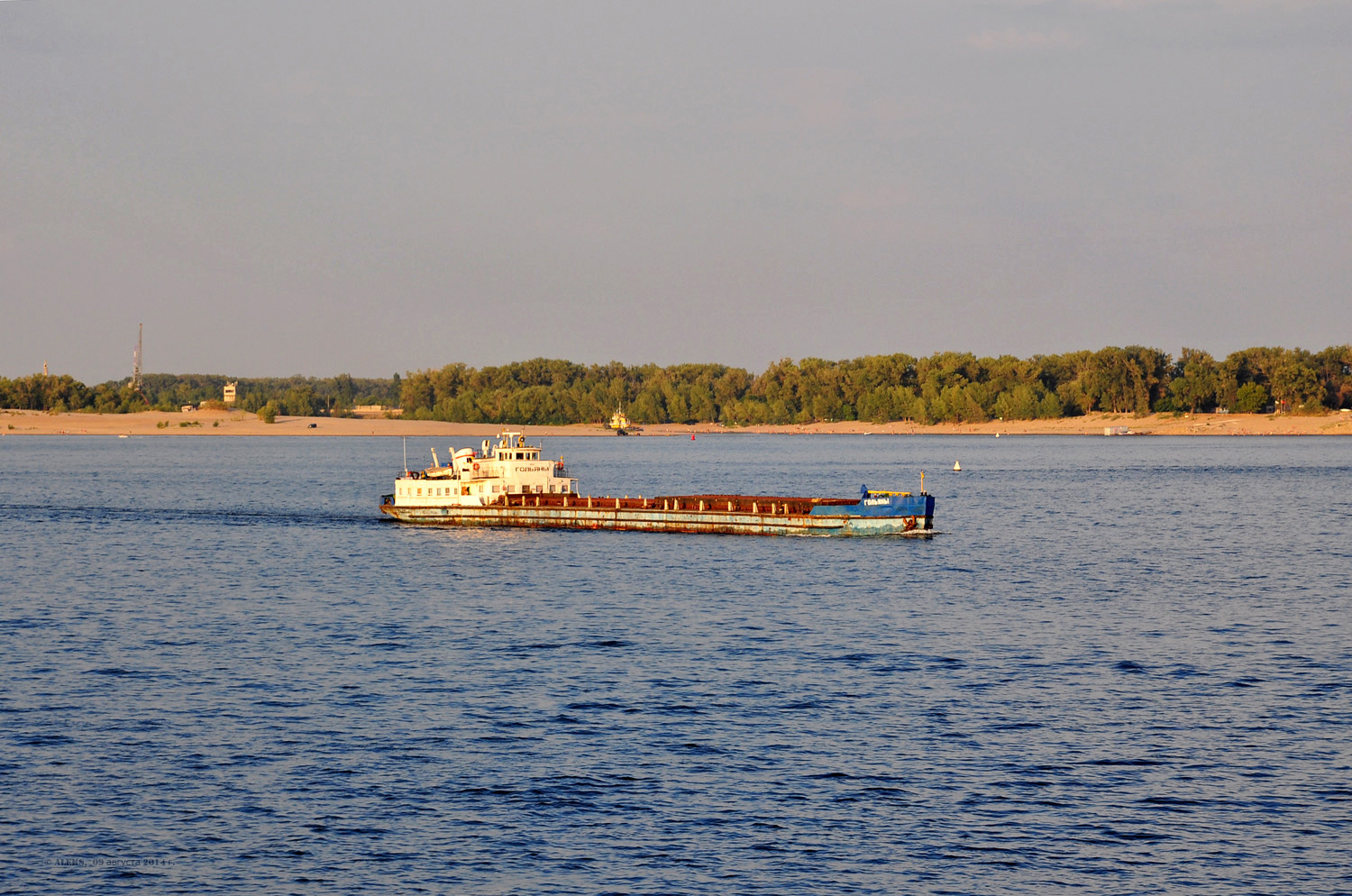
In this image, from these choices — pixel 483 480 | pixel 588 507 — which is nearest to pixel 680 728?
pixel 588 507

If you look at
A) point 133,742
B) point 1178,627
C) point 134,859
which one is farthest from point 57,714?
point 1178,627

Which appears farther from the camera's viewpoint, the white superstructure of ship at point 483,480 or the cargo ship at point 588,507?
the white superstructure of ship at point 483,480

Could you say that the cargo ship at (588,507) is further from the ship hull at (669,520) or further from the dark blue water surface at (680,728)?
the dark blue water surface at (680,728)

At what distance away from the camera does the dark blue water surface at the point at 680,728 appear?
27312mm

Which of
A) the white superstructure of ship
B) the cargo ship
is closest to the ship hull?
the cargo ship

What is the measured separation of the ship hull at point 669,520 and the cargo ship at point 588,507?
7 cm

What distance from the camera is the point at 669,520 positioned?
342 feet

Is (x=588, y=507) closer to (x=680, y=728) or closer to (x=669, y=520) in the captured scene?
(x=669, y=520)

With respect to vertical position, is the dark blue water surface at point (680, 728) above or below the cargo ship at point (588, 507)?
below

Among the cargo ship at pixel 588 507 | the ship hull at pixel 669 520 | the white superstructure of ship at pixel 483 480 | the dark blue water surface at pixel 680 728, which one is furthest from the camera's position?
the white superstructure of ship at pixel 483 480

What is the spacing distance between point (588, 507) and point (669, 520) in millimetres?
7035

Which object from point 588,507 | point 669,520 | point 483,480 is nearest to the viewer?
point 669,520

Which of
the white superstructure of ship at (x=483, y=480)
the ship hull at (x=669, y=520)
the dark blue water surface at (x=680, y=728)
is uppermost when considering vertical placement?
the white superstructure of ship at (x=483, y=480)

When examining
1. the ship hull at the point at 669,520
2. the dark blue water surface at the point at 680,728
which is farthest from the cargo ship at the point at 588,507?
the dark blue water surface at the point at 680,728
